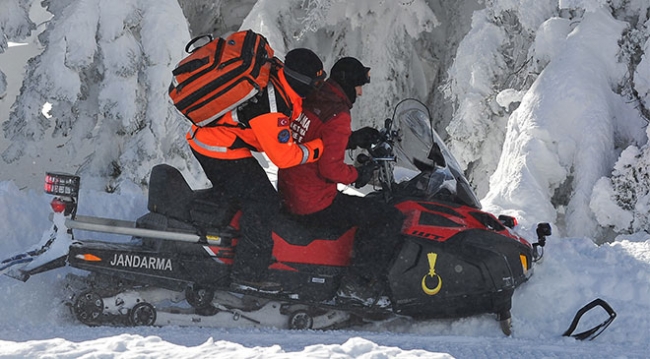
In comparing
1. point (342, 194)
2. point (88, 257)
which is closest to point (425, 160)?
point (342, 194)

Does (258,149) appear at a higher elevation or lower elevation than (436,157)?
lower

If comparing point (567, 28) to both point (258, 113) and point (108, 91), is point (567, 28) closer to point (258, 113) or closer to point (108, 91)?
point (108, 91)

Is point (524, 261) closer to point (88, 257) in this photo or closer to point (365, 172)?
point (365, 172)

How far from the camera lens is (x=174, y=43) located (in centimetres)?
1036

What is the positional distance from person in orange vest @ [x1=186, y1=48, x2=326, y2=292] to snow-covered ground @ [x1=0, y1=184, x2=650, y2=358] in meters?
0.44

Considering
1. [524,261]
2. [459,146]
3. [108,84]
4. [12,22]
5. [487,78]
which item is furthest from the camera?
[459,146]

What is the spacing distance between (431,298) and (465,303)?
0.23m

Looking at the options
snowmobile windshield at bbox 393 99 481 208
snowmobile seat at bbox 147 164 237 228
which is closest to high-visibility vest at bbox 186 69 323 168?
snowmobile seat at bbox 147 164 237 228

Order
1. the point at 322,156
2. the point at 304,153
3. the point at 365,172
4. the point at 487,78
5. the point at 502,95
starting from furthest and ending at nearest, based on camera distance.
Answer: the point at 487,78 → the point at 502,95 → the point at 365,172 → the point at 322,156 → the point at 304,153

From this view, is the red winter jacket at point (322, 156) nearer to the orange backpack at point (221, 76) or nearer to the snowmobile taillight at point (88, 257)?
the orange backpack at point (221, 76)

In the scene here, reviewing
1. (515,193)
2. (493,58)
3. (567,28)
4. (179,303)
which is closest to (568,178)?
(515,193)

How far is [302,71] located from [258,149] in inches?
21.3

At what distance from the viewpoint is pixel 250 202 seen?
4.51 m

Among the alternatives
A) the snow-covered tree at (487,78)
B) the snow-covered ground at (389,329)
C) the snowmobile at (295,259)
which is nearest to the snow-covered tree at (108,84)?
the snow-covered ground at (389,329)
